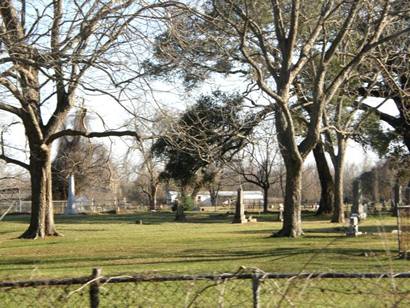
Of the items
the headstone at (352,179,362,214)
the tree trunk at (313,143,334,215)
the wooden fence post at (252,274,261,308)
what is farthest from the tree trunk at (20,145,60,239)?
the tree trunk at (313,143,334,215)

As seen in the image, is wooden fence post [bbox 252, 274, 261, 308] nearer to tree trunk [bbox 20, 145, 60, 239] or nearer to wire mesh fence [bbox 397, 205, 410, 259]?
wire mesh fence [bbox 397, 205, 410, 259]

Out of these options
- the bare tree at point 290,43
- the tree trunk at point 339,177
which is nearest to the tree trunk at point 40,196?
the bare tree at point 290,43

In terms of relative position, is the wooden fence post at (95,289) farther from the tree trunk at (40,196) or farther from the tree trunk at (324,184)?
the tree trunk at (324,184)

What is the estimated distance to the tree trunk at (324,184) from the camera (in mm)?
49844

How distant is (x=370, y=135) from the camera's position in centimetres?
4588

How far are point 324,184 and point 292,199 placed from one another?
2569 cm

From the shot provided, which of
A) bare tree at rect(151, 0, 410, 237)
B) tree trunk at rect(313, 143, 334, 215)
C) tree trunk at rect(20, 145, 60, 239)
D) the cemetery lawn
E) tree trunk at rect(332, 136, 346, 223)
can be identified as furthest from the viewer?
tree trunk at rect(313, 143, 334, 215)

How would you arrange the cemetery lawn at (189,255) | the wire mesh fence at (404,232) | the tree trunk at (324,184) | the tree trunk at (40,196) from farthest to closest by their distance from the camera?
1. the tree trunk at (324,184)
2. the tree trunk at (40,196)
3. the wire mesh fence at (404,232)
4. the cemetery lawn at (189,255)

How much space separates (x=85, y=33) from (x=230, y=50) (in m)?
12.7

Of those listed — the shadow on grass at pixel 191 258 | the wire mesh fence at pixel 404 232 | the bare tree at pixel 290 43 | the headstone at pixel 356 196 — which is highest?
the bare tree at pixel 290 43

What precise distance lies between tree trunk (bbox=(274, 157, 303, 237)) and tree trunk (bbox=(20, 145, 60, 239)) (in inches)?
400

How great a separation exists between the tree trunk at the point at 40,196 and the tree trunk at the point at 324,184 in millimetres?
25825

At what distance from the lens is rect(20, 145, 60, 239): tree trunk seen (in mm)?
28328

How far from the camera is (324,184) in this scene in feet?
168
